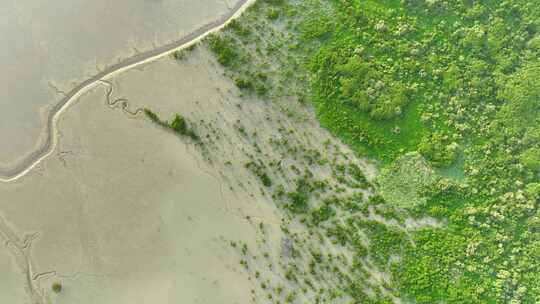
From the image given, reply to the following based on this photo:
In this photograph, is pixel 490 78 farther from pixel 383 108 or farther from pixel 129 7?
pixel 129 7

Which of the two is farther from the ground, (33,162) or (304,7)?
(304,7)

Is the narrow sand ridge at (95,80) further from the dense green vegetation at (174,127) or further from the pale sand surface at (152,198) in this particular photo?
the dense green vegetation at (174,127)

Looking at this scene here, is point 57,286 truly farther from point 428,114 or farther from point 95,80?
point 428,114

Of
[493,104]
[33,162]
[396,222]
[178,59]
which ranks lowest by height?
[396,222]

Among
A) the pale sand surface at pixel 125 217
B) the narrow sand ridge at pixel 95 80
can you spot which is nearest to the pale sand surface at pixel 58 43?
the narrow sand ridge at pixel 95 80

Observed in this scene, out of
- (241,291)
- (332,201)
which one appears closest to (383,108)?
(332,201)

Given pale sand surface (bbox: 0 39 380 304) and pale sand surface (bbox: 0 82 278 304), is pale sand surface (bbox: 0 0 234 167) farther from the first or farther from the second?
pale sand surface (bbox: 0 82 278 304)
